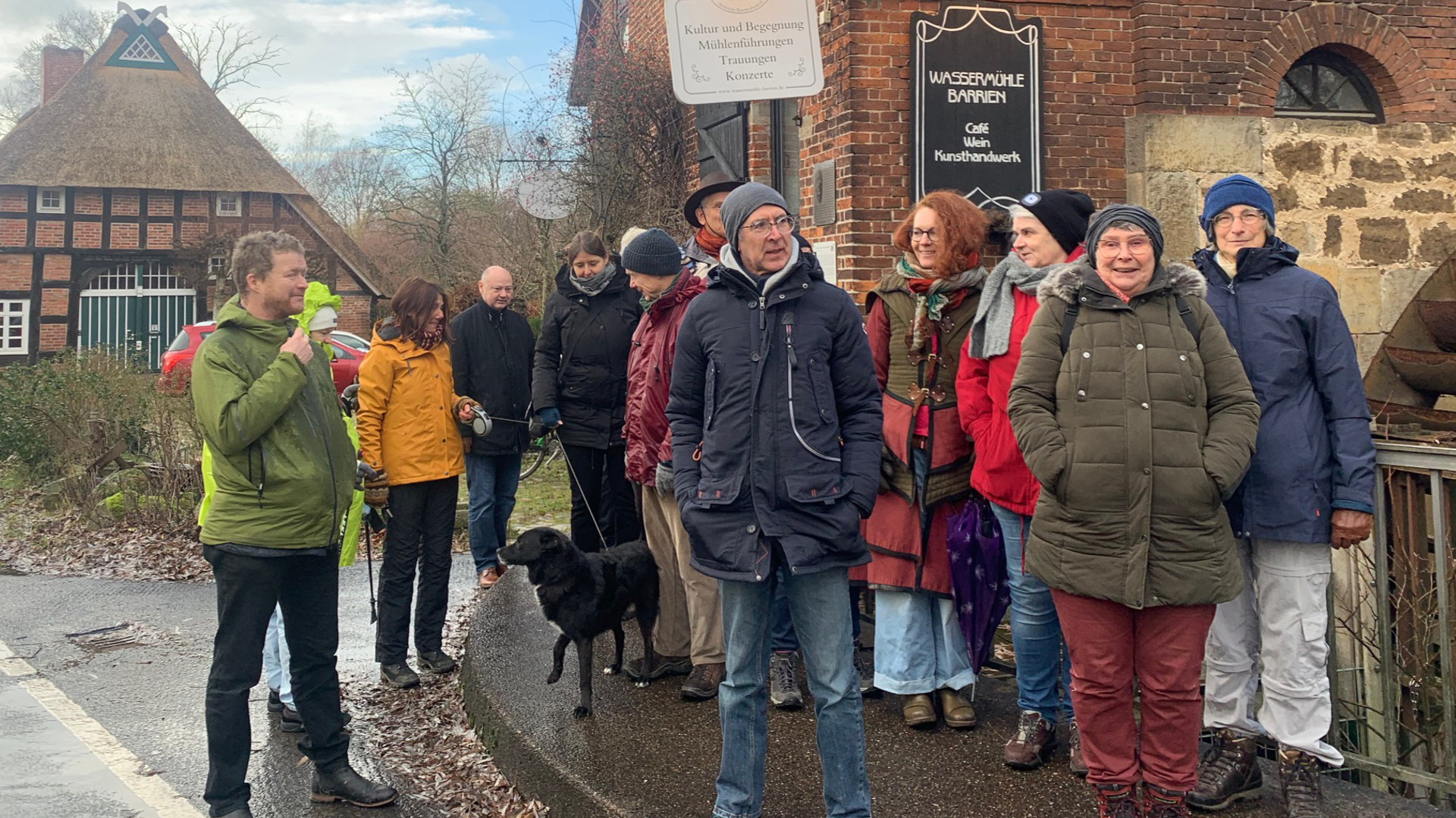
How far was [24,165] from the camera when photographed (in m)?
33.9

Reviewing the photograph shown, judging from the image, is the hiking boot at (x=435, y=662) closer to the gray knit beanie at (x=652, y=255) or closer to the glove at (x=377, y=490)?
the glove at (x=377, y=490)

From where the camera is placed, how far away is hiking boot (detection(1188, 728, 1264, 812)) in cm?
367

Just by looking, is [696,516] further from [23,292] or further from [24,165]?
[24,165]

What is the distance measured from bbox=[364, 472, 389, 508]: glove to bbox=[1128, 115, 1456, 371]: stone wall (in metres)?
5.45

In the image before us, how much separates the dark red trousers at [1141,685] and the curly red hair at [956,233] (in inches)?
51.8

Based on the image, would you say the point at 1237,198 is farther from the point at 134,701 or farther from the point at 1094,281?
the point at 134,701

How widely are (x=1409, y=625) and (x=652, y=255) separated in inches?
137

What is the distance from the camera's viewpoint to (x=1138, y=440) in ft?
10.9

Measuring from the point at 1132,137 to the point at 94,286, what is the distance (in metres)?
33.3

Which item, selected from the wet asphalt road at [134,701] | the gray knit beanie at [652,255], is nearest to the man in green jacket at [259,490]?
the wet asphalt road at [134,701]

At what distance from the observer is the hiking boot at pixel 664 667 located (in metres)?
5.11

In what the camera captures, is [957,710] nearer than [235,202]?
Yes

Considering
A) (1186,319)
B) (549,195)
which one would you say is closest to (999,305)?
(1186,319)

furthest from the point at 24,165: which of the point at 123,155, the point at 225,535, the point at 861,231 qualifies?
the point at 225,535
